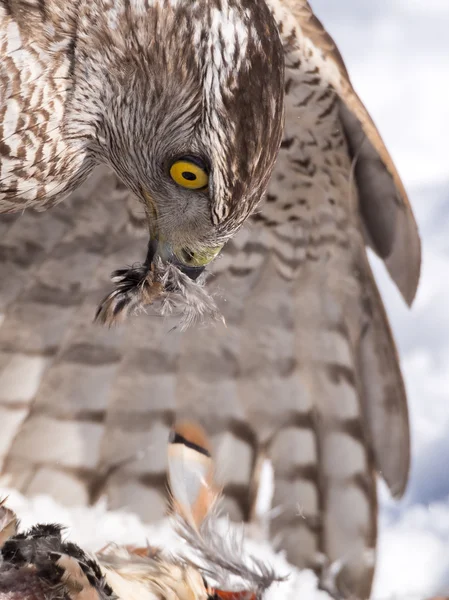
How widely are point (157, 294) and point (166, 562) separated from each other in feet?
1.73

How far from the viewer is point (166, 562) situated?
1.64 m

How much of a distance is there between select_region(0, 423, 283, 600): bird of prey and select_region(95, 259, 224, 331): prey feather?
0.33 metres

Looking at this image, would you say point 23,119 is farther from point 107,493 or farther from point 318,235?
point 107,493

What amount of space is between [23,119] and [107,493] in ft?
3.48

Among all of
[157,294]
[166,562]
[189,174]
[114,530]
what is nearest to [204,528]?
[166,562]

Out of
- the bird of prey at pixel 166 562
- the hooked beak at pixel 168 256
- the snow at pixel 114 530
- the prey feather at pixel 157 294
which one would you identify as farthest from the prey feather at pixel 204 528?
the hooked beak at pixel 168 256

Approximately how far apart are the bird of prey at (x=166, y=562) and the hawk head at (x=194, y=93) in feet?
1.90

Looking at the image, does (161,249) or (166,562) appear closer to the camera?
(161,249)

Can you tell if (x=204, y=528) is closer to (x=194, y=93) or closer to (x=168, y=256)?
(x=168, y=256)

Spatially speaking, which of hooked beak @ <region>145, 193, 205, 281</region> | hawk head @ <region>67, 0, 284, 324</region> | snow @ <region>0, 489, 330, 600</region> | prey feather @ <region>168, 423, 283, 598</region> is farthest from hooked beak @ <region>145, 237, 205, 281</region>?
snow @ <region>0, 489, 330, 600</region>

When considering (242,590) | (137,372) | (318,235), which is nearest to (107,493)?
(137,372)

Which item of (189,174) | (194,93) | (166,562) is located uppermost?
(194,93)

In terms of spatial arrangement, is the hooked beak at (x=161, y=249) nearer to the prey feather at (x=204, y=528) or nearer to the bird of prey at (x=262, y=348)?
the bird of prey at (x=262, y=348)

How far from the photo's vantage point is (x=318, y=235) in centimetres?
190
